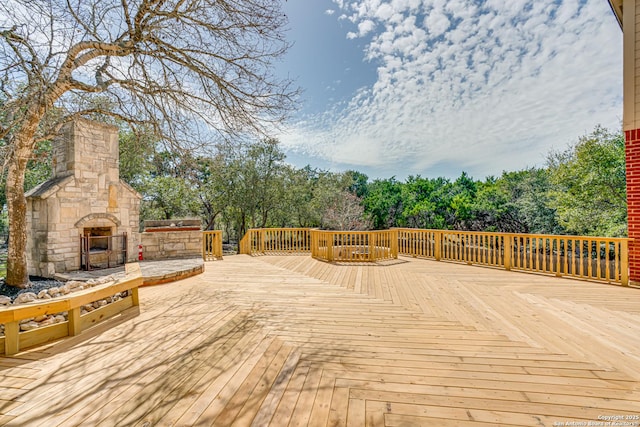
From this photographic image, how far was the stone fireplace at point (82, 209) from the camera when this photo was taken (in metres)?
4.73

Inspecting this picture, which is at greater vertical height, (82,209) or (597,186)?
(597,186)

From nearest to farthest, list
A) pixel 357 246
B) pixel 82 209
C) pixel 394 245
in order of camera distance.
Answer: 1. pixel 82 209
2. pixel 357 246
3. pixel 394 245

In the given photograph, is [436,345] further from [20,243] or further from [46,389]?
[20,243]

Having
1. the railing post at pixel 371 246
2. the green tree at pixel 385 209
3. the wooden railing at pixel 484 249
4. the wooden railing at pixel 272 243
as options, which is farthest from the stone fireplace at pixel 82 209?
Answer: the green tree at pixel 385 209

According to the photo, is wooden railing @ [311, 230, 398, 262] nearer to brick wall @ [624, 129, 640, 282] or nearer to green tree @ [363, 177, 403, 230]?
brick wall @ [624, 129, 640, 282]

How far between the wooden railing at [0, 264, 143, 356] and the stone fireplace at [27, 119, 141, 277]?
295 cm

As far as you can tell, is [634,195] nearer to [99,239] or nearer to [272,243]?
[272,243]

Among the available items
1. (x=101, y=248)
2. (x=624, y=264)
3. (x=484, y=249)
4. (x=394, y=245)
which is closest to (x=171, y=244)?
(x=101, y=248)

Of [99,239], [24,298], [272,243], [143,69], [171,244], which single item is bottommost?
[24,298]

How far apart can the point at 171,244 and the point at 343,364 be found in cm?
619

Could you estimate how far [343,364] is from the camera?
6.63 feet

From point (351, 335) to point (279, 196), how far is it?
1228 centimetres

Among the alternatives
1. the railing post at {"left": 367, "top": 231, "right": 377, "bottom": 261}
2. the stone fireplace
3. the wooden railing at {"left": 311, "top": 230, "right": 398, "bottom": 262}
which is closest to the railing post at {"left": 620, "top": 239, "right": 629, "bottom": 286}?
the wooden railing at {"left": 311, "top": 230, "right": 398, "bottom": 262}

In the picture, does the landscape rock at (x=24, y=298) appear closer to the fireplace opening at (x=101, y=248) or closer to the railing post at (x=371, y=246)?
the fireplace opening at (x=101, y=248)
